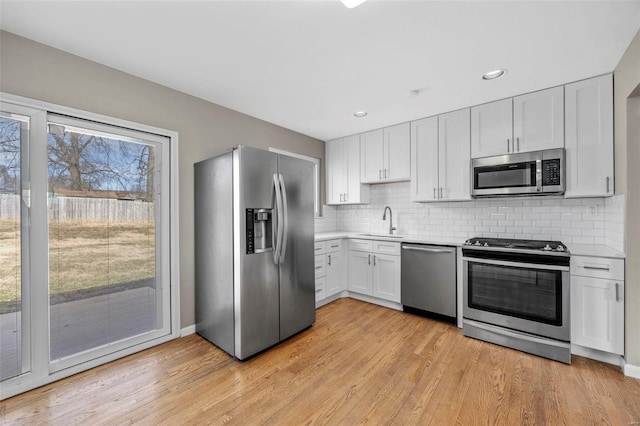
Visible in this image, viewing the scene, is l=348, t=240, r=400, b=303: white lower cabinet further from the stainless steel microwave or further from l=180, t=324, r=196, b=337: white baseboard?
l=180, t=324, r=196, b=337: white baseboard

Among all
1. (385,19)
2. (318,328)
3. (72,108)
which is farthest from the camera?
(318,328)

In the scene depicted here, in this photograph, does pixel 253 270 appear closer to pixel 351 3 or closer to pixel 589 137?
pixel 351 3

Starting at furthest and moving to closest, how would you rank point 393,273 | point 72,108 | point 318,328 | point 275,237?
point 393,273 < point 318,328 < point 275,237 < point 72,108

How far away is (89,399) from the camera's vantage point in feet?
6.15

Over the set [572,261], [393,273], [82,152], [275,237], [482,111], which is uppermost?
[482,111]

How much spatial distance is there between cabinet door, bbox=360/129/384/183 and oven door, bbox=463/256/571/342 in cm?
171

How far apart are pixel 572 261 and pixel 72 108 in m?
4.33

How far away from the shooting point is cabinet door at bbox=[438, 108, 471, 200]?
321 cm

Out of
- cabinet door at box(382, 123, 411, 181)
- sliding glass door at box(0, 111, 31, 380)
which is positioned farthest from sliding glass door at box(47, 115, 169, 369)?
cabinet door at box(382, 123, 411, 181)

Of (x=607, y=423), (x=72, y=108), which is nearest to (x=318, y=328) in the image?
(x=607, y=423)

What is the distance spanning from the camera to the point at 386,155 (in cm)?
392

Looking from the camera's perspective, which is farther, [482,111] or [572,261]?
[482,111]

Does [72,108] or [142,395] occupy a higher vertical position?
[72,108]

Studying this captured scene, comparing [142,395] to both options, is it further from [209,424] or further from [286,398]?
[286,398]
